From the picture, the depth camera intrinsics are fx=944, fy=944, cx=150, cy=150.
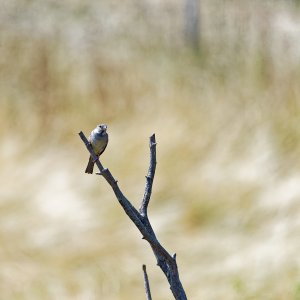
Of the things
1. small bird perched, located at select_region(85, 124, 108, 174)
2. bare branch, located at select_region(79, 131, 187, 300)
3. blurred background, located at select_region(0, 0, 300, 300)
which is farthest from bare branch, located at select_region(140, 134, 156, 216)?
blurred background, located at select_region(0, 0, 300, 300)

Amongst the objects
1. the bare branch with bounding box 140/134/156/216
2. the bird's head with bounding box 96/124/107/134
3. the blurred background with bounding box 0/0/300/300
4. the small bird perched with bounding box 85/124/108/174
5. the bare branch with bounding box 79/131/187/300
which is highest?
the blurred background with bounding box 0/0/300/300

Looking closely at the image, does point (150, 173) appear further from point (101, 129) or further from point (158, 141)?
point (158, 141)

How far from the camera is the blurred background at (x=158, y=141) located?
23.7 ft

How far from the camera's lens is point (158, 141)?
29.5 feet

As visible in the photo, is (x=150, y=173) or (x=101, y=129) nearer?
(x=150, y=173)

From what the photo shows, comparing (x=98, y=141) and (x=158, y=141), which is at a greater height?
(x=158, y=141)

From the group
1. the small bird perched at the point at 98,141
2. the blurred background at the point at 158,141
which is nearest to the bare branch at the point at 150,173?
the small bird perched at the point at 98,141

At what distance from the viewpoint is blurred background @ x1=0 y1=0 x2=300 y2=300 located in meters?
7.22

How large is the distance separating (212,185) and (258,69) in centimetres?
166

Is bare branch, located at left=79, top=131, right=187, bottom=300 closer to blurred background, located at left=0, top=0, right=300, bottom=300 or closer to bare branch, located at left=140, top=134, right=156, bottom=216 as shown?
bare branch, located at left=140, top=134, right=156, bottom=216

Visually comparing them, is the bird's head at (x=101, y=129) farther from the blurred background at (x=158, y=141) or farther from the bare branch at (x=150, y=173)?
the blurred background at (x=158, y=141)

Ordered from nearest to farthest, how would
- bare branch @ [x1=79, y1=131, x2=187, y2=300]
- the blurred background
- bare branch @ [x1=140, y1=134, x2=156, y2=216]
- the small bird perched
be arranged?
bare branch @ [x1=79, y1=131, x2=187, y2=300] < bare branch @ [x1=140, y1=134, x2=156, y2=216] < the small bird perched < the blurred background

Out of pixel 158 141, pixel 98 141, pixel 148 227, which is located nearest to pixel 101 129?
pixel 98 141

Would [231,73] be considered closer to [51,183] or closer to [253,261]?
[51,183]
